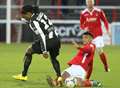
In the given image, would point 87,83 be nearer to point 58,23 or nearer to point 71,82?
point 71,82

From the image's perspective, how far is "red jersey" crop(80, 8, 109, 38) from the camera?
1848cm

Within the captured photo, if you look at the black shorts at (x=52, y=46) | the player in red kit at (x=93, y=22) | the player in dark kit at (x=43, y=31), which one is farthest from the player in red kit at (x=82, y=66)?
the player in red kit at (x=93, y=22)

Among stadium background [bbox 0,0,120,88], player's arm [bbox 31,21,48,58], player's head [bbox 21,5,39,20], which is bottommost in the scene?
stadium background [bbox 0,0,120,88]

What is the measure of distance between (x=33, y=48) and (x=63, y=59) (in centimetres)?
657

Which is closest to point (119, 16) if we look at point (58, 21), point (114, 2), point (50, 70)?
point (114, 2)

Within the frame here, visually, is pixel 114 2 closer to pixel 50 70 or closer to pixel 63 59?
pixel 63 59

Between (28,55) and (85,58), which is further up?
(85,58)

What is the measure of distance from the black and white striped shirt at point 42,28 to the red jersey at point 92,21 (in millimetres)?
2622

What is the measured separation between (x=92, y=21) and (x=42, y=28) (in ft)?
10.1

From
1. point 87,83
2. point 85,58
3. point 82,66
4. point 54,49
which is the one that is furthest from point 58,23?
point 87,83

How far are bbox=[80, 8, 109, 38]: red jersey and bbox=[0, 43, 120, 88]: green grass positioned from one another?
110 centimetres

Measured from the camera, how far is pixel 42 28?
15.8 metres

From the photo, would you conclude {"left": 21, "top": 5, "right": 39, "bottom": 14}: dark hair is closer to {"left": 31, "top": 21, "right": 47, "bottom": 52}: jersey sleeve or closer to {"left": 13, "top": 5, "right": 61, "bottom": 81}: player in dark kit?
{"left": 13, "top": 5, "right": 61, "bottom": 81}: player in dark kit

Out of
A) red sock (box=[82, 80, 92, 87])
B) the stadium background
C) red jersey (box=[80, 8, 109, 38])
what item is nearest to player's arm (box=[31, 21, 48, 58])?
red sock (box=[82, 80, 92, 87])
